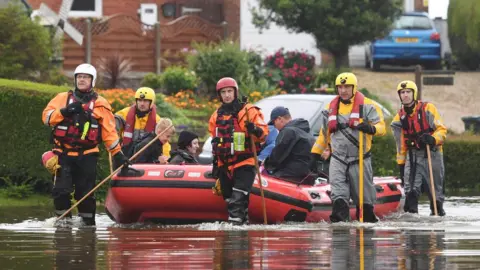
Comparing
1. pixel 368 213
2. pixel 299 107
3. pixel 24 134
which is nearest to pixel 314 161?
pixel 368 213

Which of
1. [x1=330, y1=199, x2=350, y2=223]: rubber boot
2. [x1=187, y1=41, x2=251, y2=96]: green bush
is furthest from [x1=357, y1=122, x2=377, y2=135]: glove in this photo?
[x1=187, y1=41, x2=251, y2=96]: green bush

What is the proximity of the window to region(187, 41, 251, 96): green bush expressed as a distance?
9672 mm

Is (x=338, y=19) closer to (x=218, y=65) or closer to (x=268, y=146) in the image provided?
(x=218, y=65)

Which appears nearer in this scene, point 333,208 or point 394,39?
point 333,208

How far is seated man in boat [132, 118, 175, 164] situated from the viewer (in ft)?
64.4

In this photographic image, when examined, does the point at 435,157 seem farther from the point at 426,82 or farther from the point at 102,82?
the point at 102,82

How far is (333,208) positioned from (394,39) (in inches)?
1053

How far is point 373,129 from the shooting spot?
60.8 ft

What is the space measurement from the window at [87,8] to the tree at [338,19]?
5.65 meters

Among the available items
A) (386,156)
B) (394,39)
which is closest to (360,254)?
(386,156)

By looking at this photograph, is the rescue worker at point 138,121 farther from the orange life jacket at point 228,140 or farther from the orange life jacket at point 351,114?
the orange life jacket at point 351,114

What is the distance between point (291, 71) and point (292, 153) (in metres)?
19.4

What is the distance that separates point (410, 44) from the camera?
148ft

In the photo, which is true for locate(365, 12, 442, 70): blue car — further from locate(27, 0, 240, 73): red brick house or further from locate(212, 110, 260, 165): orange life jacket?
locate(212, 110, 260, 165): orange life jacket
